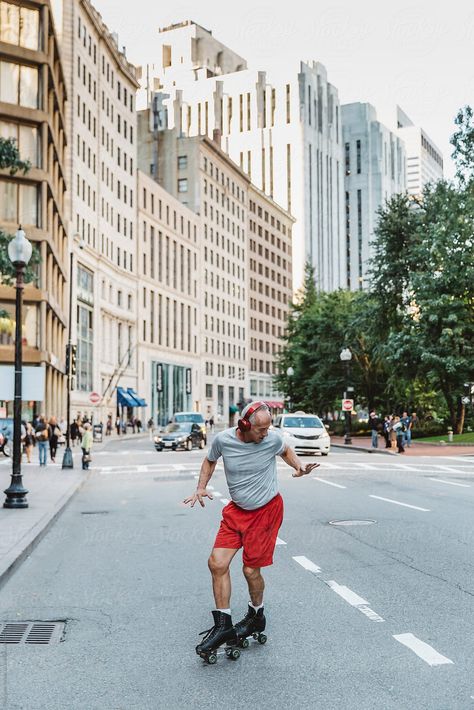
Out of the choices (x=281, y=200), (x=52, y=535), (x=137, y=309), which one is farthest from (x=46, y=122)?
(x=281, y=200)

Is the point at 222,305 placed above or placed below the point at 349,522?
above

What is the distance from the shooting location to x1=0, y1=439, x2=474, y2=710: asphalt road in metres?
5.13

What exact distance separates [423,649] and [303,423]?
29414 millimetres

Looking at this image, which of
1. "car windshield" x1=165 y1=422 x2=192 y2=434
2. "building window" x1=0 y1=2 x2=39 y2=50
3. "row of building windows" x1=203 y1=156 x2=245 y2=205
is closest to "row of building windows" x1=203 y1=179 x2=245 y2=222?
"row of building windows" x1=203 y1=156 x2=245 y2=205

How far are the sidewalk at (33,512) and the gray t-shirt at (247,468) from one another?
361 centimetres

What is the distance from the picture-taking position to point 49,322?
5734 centimetres

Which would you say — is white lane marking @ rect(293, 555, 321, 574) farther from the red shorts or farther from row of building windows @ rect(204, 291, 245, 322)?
row of building windows @ rect(204, 291, 245, 322)

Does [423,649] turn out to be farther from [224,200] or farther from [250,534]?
[224,200]

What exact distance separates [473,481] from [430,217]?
32.4 meters

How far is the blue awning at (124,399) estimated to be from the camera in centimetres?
8431

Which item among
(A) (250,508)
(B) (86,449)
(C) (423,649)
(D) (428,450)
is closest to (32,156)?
(D) (428,450)

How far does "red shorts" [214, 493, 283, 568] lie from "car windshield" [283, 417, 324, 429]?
28.4 meters

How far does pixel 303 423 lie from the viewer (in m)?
35.3

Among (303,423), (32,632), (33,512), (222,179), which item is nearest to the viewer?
(32,632)
